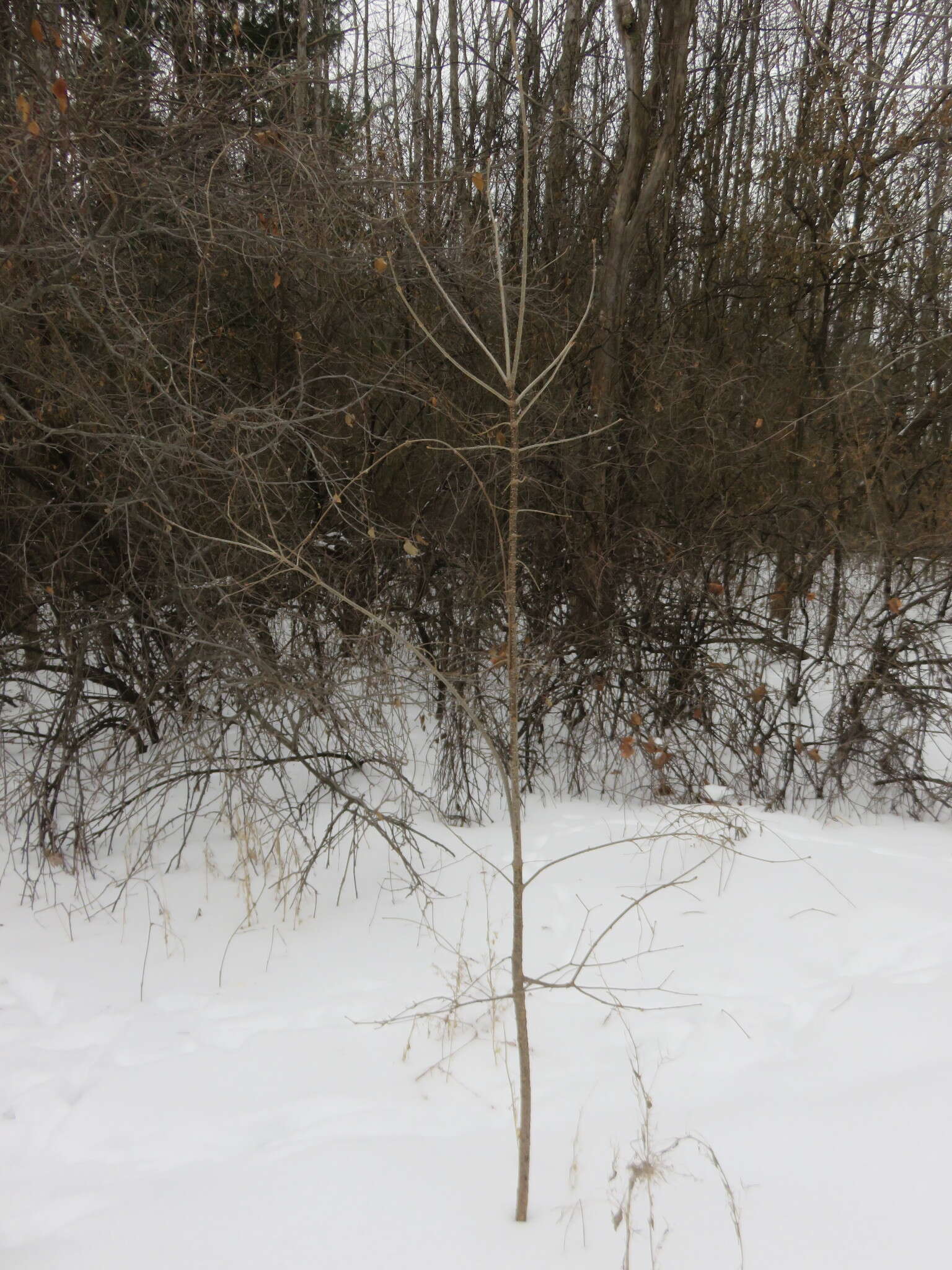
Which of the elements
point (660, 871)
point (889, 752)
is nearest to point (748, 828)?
point (660, 871)

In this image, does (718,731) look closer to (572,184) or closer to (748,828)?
(748,828)

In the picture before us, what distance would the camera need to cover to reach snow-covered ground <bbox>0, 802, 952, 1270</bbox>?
217 cm

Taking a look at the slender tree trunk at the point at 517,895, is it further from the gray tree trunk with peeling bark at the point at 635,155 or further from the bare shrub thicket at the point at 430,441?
the gray tree trunk with peeling bark at the point at 635,155

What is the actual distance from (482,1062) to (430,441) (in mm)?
2959

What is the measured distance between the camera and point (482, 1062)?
116 inches

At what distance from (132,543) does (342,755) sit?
160 cm

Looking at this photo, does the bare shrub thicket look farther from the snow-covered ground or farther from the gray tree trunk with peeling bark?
the snow-covered ground

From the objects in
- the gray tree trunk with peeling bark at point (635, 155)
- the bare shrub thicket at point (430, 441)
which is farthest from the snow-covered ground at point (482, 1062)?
the gray tree trunk with peeling bark at point (635, 155)

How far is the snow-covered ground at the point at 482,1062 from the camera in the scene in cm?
217

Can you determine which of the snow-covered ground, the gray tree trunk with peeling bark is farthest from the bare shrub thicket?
the snow-covered ground

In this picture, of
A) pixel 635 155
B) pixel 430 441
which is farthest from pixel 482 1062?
pixel 635 155

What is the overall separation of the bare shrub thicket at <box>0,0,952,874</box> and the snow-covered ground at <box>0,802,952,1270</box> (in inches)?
23.0

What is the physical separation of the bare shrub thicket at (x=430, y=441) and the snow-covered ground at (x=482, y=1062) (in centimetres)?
58

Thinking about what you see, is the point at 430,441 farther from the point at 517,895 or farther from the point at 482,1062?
the point at 517,895
